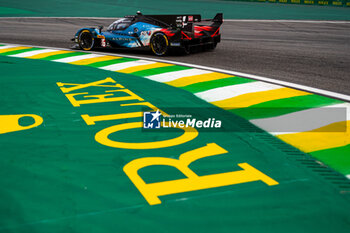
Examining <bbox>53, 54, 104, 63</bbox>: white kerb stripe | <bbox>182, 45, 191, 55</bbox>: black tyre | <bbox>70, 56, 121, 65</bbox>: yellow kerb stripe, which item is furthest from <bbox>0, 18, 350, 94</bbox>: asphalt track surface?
<bbox>53, 54, 104, 63</bbox>: white kerb stripe

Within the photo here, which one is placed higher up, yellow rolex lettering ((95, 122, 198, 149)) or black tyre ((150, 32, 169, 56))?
black tyre ((150, 32, 169, 56))

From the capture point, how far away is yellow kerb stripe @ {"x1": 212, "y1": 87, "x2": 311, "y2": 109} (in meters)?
6.51

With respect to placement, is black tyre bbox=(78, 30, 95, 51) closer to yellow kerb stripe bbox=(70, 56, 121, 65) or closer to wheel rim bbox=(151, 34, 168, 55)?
yellow kerb stripe bbox=(70, 56, 121, 65)

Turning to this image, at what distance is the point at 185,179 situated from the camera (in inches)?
148

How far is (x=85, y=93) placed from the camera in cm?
705

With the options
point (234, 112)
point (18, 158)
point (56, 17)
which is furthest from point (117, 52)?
point (56, 17)

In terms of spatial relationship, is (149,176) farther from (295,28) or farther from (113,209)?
(295,28)

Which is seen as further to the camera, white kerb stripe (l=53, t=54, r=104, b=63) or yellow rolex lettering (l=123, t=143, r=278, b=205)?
white kerb stripe (l=53, t=54, r=104, b=63)

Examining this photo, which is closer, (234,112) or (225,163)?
(225,163)

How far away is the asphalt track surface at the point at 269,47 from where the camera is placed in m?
8.91

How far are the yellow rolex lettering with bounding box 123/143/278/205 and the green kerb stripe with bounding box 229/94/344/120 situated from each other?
6.26 ft

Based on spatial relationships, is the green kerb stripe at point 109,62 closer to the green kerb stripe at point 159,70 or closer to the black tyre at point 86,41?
the green kerb stripe at point 159,70

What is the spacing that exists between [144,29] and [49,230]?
9.02 meters

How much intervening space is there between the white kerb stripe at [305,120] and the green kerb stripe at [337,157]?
0.74 meters
